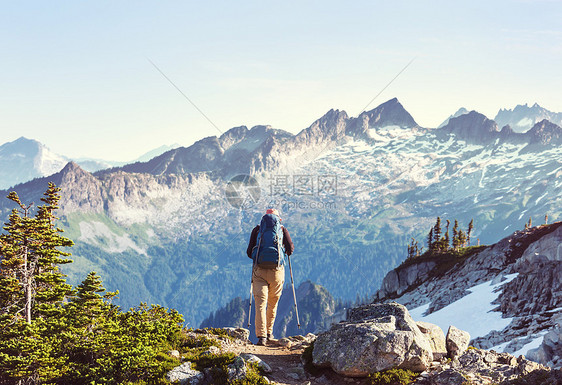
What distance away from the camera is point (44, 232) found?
29250mm

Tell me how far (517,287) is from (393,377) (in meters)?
80.7

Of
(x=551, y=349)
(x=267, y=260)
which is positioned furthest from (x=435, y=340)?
(x=551, y=349)

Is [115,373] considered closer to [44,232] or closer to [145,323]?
[145,323]

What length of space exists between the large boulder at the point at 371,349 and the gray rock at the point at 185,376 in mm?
4350

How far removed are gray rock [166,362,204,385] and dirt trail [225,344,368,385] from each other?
2.47m

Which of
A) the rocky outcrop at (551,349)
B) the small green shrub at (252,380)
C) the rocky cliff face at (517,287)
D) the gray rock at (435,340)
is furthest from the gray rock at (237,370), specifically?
the rocky outcrop at (551,349)

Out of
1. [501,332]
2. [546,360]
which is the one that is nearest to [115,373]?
[546,360]

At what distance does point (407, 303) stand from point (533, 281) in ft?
158

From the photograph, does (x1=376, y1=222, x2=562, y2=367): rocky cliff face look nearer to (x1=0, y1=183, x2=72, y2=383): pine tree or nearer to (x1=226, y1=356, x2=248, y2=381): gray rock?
(x1=226, y1=356, x2=248, y2=381): gray rock

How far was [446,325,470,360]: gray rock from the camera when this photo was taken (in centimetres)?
1923

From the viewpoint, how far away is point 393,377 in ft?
53.7

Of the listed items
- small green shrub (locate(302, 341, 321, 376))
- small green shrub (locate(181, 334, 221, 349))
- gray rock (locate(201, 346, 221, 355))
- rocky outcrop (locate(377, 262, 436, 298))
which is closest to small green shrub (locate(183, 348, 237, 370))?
gray rock (locate(201, 346, 221, 355))

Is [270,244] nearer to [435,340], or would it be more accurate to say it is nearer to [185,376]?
[185,376]

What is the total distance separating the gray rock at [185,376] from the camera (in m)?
16.8
